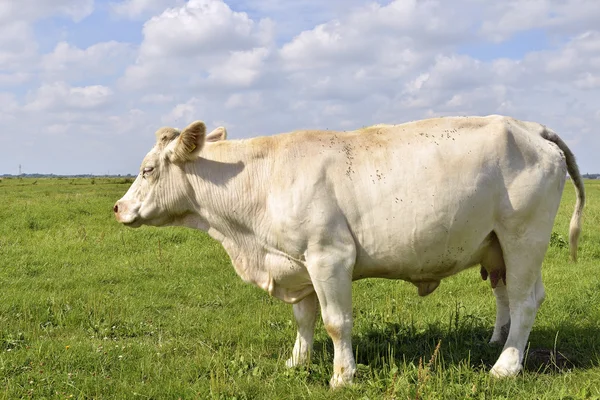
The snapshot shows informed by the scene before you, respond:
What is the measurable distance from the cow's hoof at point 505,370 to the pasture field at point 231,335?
8cm

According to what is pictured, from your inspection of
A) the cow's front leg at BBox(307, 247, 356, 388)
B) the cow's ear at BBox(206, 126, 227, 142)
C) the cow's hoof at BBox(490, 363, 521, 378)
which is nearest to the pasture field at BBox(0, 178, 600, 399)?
the cow's hoof at BBox(490, 363, 521, 378)

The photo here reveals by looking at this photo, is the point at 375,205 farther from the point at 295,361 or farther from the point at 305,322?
the point at 295,361

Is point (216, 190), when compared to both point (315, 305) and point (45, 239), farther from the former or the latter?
point (45, 239)

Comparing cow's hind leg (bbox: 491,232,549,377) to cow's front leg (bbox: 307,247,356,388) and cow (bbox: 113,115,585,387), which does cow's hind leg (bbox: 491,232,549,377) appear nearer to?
cow (bbox: 113,115,585,387)

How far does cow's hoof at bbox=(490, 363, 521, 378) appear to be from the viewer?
5465 mm

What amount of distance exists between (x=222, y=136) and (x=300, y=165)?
149cm

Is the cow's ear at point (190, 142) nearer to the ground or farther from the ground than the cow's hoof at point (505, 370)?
farther from the ground

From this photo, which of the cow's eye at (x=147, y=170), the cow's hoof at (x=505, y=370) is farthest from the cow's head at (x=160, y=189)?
the cow's hoof at (x=505, y=370)

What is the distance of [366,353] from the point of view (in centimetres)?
623

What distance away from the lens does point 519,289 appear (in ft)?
18.7

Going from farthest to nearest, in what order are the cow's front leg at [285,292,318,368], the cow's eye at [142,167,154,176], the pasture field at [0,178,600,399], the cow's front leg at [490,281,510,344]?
the cow's front leg at [490,281,510,344] < the cow's eye at [142,167,154,176] < the cow's front leg at [285,292,318,368] < the pasture field at [0,178,600,399]

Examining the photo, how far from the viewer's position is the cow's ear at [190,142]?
5855mm

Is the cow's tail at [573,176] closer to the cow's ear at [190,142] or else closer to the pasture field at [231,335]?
the pasture field at [231,335]

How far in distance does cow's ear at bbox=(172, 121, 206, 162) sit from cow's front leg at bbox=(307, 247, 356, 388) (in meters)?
1.71
